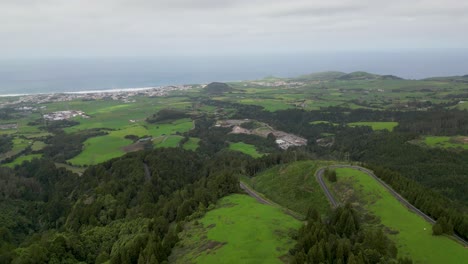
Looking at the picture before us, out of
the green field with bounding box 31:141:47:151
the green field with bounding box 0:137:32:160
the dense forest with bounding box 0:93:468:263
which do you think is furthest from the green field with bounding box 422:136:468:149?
the green field with bounding box 0:137:32:160

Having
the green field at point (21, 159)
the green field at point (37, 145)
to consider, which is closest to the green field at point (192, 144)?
the green field at point (21, 159)

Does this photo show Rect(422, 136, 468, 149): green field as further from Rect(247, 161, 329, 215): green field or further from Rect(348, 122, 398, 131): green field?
Rect(247, 161, 329, 215): green field

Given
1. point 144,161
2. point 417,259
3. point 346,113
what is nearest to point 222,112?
point 346,113

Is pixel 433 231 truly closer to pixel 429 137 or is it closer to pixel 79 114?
pixel 429 137

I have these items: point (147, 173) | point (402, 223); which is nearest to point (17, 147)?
point (147, 173)

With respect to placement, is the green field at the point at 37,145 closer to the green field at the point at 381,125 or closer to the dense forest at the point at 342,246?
the dense forest at the point at 342,246
